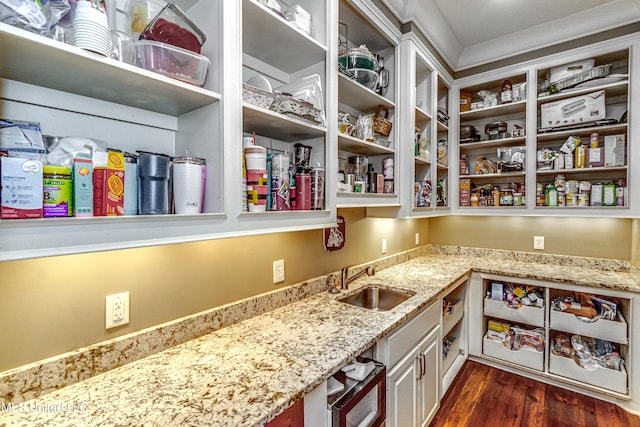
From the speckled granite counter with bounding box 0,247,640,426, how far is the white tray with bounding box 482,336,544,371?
3.99 feet

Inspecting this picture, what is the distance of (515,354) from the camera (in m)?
2.34

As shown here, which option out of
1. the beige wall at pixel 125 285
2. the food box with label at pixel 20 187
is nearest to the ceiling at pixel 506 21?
the beige wall at pixel 125 285

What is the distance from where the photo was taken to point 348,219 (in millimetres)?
2027

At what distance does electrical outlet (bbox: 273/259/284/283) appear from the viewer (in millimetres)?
1514

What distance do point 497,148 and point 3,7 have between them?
3.17 meters

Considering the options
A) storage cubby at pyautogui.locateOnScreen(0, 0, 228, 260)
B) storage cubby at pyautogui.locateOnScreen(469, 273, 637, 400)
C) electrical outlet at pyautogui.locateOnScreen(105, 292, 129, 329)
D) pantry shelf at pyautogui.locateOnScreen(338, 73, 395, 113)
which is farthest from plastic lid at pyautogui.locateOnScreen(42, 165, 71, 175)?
storage cubby at pyautogui.locateOnScreen(469, 273, 637, 400)

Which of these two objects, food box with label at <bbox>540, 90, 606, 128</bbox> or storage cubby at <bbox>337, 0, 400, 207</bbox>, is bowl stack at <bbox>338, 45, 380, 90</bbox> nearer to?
storage cubby at <bbox>337, 0, 400, 207</bbox>

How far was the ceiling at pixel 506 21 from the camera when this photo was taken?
6.59 ft

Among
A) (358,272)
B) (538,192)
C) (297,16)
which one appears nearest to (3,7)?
(297,16)

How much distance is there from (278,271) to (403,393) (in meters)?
0.85

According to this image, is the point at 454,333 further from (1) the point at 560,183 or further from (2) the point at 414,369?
(1) the point at 560,183

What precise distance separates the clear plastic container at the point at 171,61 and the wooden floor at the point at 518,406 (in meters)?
2.26

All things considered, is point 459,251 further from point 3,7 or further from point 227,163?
point 3,7

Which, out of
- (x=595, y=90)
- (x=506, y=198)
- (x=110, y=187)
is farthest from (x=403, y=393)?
(x=595, y=90)
